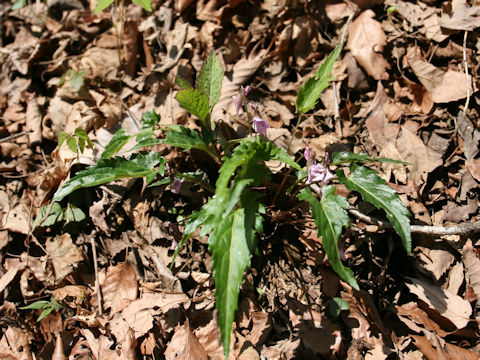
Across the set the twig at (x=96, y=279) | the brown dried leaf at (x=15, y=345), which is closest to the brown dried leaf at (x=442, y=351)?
the twig at (x=96, y=279)

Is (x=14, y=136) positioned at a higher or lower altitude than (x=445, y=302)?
higher

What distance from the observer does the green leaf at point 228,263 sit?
1.63 m

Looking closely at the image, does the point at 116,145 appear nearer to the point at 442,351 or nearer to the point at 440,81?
the point at 442,351

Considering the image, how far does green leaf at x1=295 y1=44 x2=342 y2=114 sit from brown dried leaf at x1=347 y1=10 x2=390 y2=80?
800 mm

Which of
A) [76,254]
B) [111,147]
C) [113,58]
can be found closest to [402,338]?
[111,147]

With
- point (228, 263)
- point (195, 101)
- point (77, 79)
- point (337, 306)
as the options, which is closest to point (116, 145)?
point (195, 101)

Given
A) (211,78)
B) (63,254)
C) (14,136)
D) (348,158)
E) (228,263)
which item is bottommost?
(63,254)

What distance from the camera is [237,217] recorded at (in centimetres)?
191

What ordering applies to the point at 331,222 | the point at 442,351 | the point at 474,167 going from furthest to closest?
the point at 474,167, the point at 442,351, the point at 331,222

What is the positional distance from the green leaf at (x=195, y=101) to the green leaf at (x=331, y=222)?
834 millimetres

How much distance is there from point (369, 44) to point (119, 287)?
267 cm

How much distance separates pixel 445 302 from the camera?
7.32 ft

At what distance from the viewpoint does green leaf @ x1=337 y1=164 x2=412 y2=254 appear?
1.86 meters

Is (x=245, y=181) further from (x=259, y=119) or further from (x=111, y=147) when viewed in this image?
(x=111, y=147)
